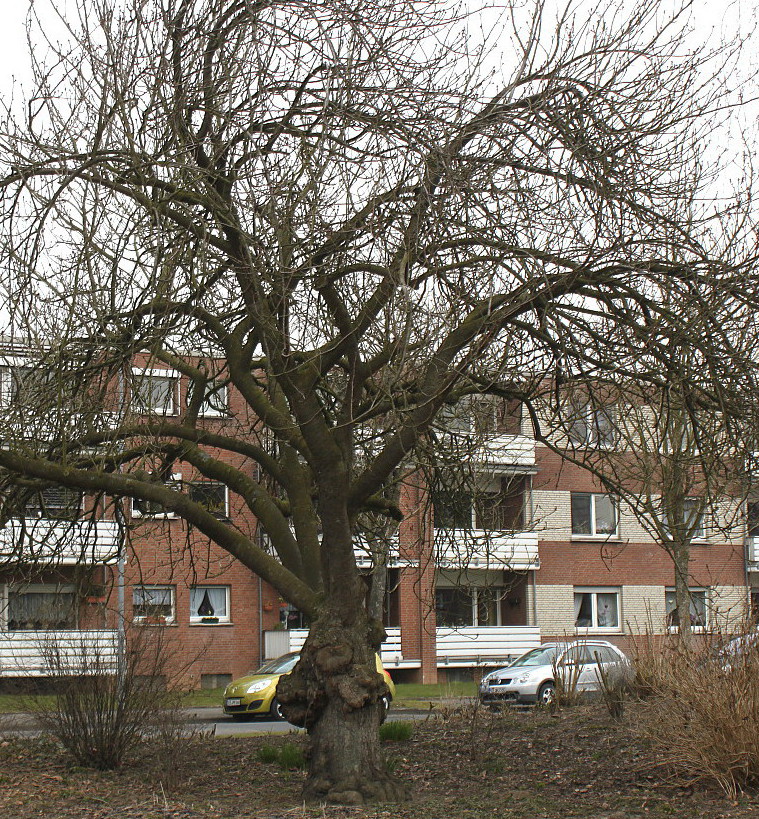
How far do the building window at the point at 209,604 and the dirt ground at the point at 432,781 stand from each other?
17.6 metres

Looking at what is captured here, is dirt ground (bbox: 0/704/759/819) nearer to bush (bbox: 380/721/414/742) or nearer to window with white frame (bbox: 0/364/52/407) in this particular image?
bush (bbox: 380/721/414/742)

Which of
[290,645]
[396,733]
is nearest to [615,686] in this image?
[396,733]

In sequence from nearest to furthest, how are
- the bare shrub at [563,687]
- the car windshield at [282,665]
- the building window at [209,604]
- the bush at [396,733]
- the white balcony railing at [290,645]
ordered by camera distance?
the bush at [396,733] → the bare shrub at [563,687] → the car windshield at [282,665] → the white balcony railing at [290,645] → the building window at [209,604]

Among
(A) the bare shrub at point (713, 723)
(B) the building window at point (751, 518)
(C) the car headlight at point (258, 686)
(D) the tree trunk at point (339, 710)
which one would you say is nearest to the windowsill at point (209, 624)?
(C) the car headlight at point (258, 686)

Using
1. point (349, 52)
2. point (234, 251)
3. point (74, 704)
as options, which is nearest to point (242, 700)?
A: point (74, 704)

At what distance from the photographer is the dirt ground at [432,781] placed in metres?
7.61

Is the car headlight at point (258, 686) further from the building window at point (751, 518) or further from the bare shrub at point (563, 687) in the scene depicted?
the building window at point (751, 518)

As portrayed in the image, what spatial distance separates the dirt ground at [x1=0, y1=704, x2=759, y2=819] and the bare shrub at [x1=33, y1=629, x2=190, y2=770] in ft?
Answer: 0.75

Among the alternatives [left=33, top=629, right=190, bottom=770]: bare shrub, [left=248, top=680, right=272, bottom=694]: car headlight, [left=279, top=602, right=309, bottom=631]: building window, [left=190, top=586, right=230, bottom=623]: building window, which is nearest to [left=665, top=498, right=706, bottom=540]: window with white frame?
[left=33, top=629, right=190, bottom=770]: bare shrub

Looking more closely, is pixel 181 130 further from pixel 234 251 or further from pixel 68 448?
pixel 68 448

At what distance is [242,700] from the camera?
19109mm

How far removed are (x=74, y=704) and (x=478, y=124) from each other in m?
6.71

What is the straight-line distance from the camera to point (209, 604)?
1160 inches

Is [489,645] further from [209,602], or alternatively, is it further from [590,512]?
[209,602]
